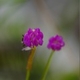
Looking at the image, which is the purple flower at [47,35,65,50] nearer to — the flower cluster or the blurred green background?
the flower cluster

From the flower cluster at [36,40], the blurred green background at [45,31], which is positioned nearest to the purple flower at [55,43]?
the flower cluster at [36,40]

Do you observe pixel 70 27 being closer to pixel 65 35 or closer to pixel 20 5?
pixel 65 35

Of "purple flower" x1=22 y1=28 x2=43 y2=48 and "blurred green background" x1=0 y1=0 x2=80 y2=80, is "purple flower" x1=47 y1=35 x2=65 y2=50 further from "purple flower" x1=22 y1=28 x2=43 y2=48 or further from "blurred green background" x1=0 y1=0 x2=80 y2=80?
"blurred green background" x1=0 y1=0 x2=80 y2=80

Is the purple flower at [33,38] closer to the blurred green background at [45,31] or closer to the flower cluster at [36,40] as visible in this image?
the flower cluster at [36,40]

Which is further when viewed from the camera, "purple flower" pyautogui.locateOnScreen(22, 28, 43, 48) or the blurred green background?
the blurred green background

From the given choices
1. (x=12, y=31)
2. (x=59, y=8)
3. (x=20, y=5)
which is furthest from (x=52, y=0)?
(x=12, y=31)

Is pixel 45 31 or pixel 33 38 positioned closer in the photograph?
pixel 33 38

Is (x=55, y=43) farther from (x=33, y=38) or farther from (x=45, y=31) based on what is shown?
(x=45, y=31)

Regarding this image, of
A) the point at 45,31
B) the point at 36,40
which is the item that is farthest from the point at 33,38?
the point at 45,31

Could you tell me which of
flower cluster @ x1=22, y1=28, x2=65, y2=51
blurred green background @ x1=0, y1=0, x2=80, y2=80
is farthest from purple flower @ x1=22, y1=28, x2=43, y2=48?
blurred green background @ x1=0, y1=0, x2=80, y2=80
